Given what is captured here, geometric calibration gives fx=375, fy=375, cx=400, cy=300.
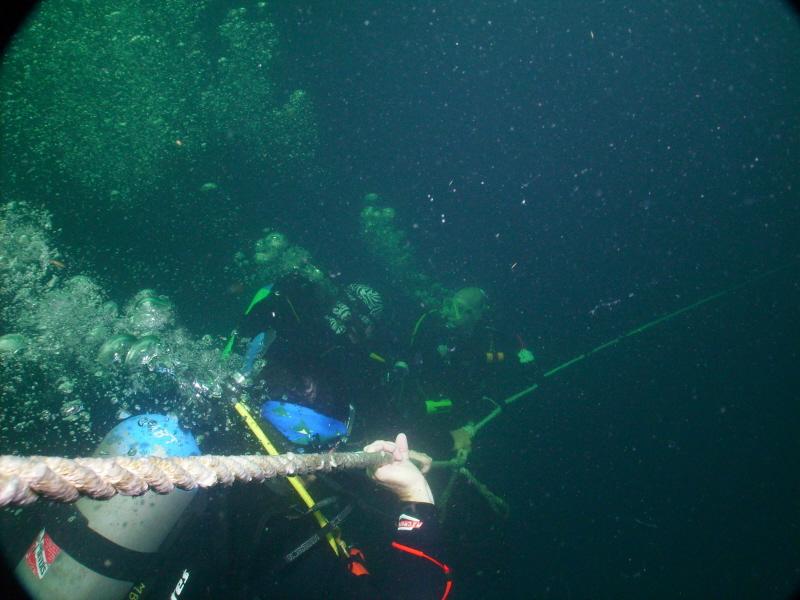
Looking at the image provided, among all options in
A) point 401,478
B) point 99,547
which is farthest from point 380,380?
point 99,547

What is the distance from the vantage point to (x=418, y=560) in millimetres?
2127

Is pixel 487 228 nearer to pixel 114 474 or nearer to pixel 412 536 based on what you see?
pixel 412 536

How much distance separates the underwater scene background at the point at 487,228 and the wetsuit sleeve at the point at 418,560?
4.00 ft

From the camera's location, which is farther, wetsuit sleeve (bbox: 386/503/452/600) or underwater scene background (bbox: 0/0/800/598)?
underwater scene background (bbox: 0/0/800/598)

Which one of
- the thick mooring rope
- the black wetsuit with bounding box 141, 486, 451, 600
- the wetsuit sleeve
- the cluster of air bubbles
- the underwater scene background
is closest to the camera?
the thick mooring rope

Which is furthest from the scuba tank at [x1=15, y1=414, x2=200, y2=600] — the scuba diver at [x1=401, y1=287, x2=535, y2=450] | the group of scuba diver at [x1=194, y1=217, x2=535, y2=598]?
the scuba diver at [x1=401, y1=287, x2=535, y2=450]

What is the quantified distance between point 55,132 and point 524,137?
24.1 m

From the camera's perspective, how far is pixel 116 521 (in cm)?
204

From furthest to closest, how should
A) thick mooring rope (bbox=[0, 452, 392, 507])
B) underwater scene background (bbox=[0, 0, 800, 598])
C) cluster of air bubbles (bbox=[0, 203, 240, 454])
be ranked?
underwater scene background (bbox=[0, 0, 800, 598]), cluster of air bubbles (bbox=[0, 203, 240, 454]), thick mooring rope (bbox=[0, 452, 392, 507])

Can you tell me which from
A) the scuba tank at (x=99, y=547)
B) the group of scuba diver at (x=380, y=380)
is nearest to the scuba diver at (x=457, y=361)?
the group of scuba diver at (x=380, y=380)

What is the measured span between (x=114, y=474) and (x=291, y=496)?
1.46 m

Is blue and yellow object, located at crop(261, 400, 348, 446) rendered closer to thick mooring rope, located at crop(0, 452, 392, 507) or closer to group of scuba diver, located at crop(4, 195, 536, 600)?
Answer: group of scuba diver, located at crop(4, 195, 536, 600)

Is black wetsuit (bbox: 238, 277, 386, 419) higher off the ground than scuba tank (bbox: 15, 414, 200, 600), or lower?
lower

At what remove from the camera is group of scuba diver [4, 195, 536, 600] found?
6.23ft
